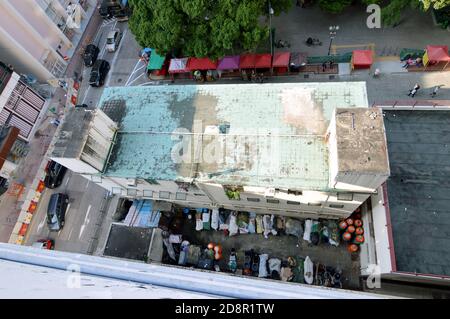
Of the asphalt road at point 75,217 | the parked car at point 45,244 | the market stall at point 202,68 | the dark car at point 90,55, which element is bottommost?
the parked car at point 45,244

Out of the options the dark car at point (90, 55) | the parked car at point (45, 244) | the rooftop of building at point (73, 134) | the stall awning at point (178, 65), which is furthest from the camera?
the dark car at point (90, 55)

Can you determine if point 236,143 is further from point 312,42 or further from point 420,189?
point 312,42

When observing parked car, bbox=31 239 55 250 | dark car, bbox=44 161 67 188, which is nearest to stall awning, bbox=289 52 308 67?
dark car, bbox=44 161 67 188

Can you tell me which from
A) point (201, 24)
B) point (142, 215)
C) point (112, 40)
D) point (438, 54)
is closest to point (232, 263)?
point (142, 215)

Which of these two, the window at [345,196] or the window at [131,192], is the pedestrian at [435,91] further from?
the window at [131,192]

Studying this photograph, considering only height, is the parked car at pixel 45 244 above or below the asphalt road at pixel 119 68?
below

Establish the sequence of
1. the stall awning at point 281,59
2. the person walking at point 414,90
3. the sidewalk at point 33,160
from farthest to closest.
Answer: the stall awning at point 281,59 → the sidewalk at point 33,160 → the person walking at point 414,90

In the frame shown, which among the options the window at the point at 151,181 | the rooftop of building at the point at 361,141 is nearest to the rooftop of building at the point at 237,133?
the window at the point at 151,181
